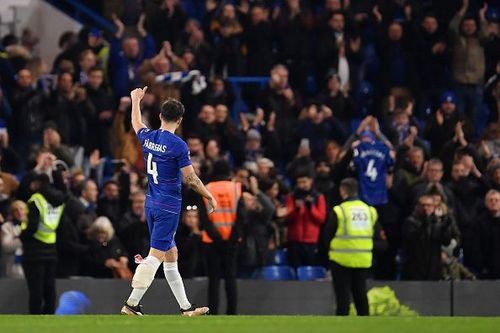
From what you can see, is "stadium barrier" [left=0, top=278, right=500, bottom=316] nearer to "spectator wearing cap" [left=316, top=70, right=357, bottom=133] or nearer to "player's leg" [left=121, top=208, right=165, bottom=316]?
"spectator wearing cap" [left=316, top=70, right=357, bottom=133]

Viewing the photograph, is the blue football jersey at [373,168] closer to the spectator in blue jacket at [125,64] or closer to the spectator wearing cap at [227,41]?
the spectator in blue jacket at [125,64]

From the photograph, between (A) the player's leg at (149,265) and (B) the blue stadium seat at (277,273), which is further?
(B) the blue stadium seat at (277,273)

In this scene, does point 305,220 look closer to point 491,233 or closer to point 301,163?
point 301,163

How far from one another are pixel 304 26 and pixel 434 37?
228cm

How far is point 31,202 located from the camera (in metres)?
19.1

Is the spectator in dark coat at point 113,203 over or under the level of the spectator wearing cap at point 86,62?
under

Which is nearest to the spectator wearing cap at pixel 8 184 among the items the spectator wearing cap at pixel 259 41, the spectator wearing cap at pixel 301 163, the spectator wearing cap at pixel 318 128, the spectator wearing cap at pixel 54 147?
the spectator wearing cap at pixel 54 147

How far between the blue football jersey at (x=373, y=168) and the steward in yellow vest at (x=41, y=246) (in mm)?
5020

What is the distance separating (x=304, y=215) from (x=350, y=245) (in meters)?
2.81

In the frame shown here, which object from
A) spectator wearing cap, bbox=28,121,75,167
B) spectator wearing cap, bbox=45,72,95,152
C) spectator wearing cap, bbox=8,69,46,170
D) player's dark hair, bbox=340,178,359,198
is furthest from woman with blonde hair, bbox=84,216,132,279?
player's dark hair, bbox=340,178,359,198

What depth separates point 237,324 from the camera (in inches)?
551

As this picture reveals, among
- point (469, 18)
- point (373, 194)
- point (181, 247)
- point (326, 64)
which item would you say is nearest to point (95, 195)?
point (181, 247)

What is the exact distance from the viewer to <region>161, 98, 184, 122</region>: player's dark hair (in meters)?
14.9

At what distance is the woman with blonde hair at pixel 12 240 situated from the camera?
2057 cm
